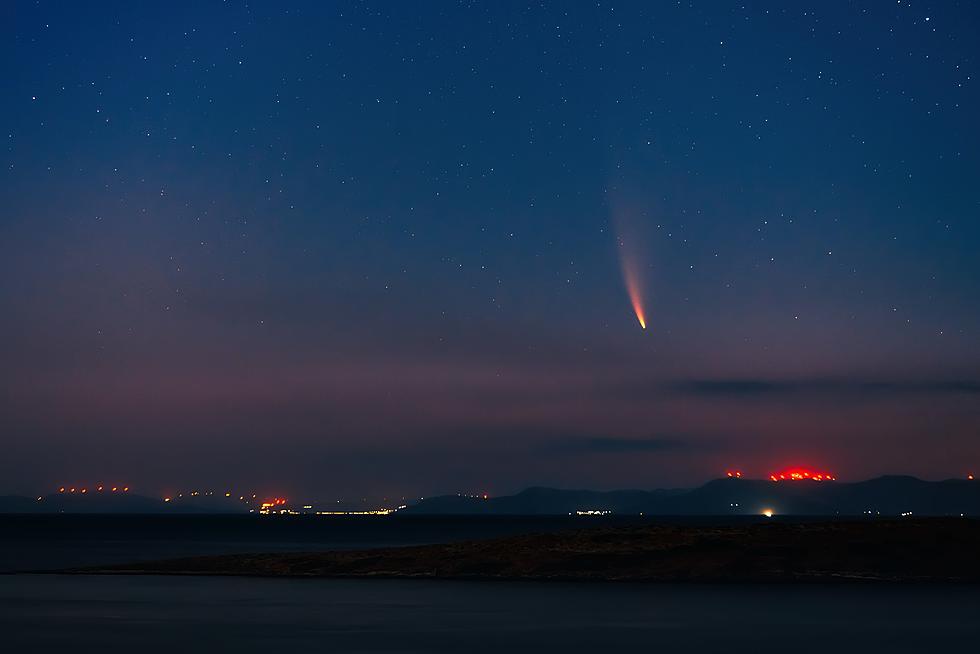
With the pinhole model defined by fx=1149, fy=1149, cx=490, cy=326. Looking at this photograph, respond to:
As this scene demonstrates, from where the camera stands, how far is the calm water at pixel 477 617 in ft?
119

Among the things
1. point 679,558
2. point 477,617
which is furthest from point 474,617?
point 679,558

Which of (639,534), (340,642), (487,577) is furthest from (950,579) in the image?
(340,642)

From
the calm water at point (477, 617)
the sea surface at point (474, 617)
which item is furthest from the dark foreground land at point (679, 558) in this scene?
the calm water at point (477, 617)

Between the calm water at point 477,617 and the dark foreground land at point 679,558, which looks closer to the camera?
the calm water at point 477,617

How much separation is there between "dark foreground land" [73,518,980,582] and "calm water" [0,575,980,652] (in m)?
5.48

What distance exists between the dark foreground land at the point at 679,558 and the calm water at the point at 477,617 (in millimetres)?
5481

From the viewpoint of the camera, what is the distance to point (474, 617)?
144ft

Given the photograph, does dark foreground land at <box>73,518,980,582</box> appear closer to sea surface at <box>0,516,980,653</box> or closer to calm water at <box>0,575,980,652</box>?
sea surface at <box>0,516,980,653</box>

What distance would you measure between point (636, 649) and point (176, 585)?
31.1 metres

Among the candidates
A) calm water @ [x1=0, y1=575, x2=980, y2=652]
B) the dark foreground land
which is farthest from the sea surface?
the dark foreground land

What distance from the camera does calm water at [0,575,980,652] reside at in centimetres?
3612

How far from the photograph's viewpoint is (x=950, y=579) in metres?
59.3

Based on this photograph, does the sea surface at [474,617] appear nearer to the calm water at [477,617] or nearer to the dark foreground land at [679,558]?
the calm water at [477,617]

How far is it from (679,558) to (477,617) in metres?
24.4
